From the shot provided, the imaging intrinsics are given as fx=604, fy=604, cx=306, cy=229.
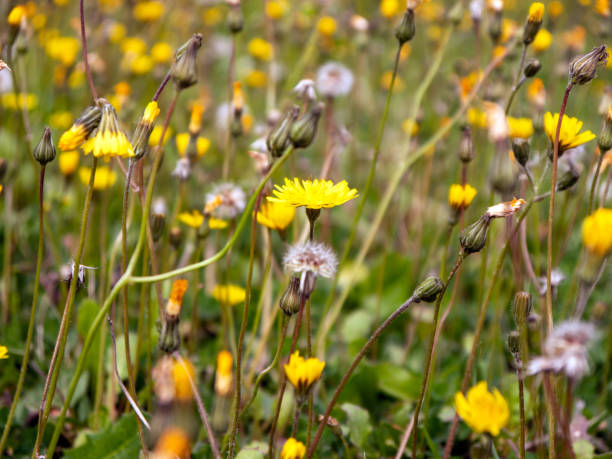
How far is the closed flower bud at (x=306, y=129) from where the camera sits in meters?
0.91

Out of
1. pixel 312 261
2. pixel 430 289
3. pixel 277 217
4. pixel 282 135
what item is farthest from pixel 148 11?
pixel 430 289

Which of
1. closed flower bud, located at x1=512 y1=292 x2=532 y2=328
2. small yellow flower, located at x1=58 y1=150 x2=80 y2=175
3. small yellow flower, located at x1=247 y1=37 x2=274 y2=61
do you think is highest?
small yellow flower, located at x1=247 y1=37 x2=274 y2=61

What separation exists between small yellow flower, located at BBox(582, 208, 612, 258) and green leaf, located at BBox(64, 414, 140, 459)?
883 millimetres

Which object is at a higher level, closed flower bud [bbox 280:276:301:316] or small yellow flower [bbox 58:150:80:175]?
small yellow flower [bbox 58:150:80:175]

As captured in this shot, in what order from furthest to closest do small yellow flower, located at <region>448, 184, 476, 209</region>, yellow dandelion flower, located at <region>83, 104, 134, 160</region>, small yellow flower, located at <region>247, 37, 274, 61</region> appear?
small yellow flower, located at <region>247, 37, 274, 61</region>
small yellow flower, located at <region>448, 184, 476, 209</region>
yellow dandelion flower, located at <region>83, 104, 134, 160</region>

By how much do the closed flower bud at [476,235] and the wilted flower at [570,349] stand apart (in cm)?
29

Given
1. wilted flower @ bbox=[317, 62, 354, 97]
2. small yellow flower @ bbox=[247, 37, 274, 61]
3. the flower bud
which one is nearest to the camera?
the flower bud

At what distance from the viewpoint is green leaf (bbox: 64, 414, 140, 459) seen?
118 centimetres

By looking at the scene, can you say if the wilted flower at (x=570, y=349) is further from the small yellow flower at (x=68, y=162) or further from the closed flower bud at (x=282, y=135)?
the small yellow flower at (x=68, y=162)

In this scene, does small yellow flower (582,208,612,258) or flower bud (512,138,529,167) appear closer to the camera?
small yellow flower (582,208,612,258)

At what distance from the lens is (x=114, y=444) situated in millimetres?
1190

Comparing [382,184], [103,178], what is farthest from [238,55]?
[103,178]

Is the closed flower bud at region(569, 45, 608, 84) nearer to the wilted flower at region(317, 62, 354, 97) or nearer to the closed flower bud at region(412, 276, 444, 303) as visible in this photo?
the closed flower bud at region(412, 276, 444, 303)

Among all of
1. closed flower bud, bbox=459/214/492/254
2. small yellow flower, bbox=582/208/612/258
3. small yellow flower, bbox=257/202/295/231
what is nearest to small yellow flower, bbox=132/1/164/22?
small yellow flower, bbox=257/202/295/231
